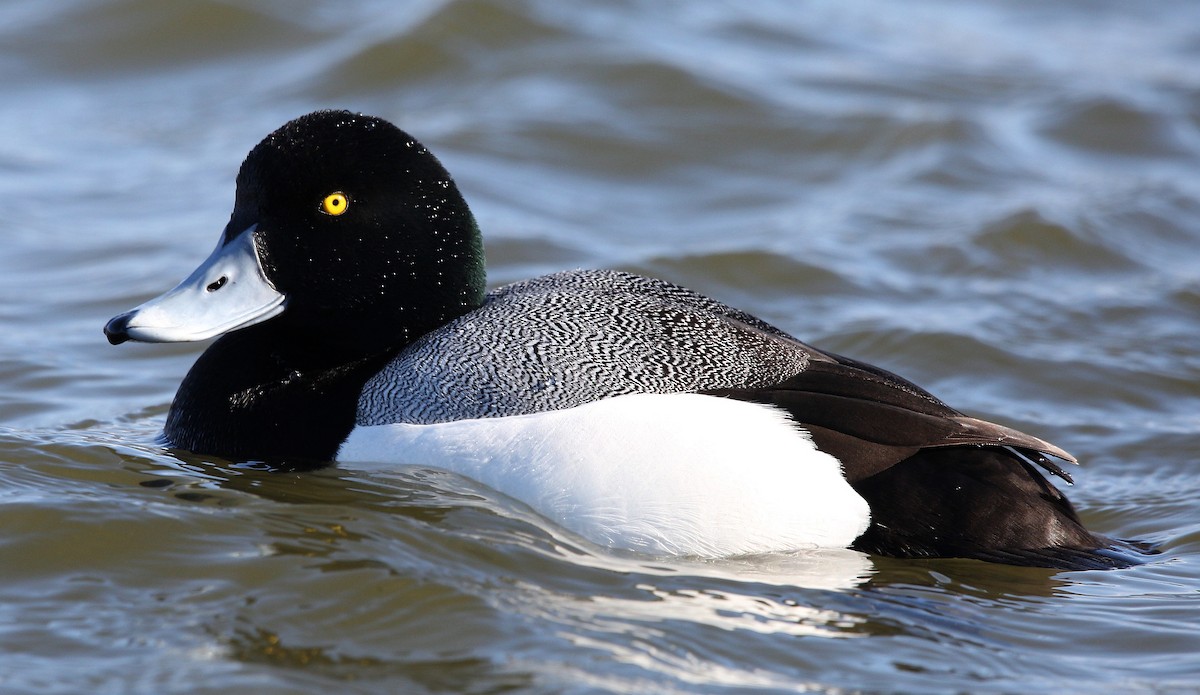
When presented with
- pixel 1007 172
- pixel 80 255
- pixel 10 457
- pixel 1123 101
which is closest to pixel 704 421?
A: pixel 10 457

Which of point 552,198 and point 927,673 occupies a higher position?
point 552,198

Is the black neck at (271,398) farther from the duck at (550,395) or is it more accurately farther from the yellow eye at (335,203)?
the yellow eye at (335,203)

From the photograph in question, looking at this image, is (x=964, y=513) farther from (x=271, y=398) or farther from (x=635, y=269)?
(x=635, y=269)

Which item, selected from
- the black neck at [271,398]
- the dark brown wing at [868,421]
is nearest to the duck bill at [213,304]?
the black neck at [271,398]

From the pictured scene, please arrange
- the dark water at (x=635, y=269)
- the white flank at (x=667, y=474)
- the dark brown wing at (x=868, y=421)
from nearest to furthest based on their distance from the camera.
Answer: the dark water at (x=635, y=269)
the white flank at (x=667, y=474)
the dark brown wing at (x=868, y=421)

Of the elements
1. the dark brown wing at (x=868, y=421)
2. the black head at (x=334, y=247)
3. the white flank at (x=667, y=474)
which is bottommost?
the white flank at (x=667, y=474)

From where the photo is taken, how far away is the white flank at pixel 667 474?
4328 mm

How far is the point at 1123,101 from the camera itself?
436 inches

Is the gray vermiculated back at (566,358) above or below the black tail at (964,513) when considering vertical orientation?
above

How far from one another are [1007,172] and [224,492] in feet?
22.4

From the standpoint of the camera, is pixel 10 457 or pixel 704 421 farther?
pixel 10 457

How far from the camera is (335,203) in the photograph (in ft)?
15.9

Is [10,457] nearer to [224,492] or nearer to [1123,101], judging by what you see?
→ [224,492]

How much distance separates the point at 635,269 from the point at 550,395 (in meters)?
3.80
